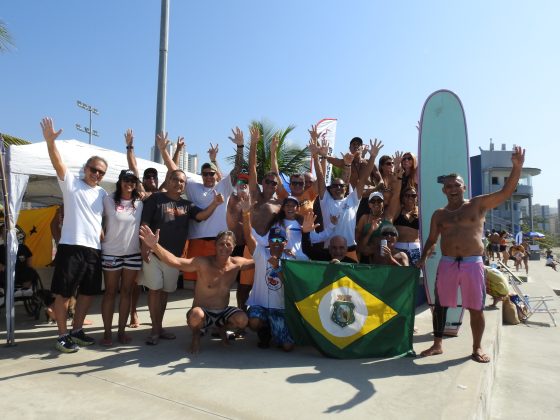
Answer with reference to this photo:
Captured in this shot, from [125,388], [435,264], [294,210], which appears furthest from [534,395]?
[125,388]

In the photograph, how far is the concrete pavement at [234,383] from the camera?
2.69 m

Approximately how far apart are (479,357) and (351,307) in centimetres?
124

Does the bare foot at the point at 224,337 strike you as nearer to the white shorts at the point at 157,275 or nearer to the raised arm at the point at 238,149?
the white shorts at the point at 157,275

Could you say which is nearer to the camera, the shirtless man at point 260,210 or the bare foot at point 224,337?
the bare foot at point 224,337

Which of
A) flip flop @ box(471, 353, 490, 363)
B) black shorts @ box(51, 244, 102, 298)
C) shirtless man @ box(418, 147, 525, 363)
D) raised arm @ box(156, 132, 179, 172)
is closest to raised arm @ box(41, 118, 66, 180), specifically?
black shorts @ box(51, 244, 102, 298)

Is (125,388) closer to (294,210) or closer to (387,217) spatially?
(294,210)

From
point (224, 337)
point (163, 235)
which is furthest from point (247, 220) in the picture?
point (224, 337)

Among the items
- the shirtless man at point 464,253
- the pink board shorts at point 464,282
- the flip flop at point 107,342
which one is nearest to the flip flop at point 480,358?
the shirtless man at point 464,253

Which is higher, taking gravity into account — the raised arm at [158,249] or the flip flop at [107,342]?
the raised arm at [158,249]

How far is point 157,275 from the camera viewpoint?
423cm

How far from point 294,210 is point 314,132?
82.6 inches

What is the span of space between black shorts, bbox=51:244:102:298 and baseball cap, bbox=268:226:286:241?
170 centimetres

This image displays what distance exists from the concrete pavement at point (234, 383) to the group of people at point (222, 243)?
0.83 ft

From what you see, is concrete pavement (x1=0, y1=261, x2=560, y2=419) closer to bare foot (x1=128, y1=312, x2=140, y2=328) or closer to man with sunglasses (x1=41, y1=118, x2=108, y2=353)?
man with sunglasses (x1=41, y1=118, x2=108, y2=353)
